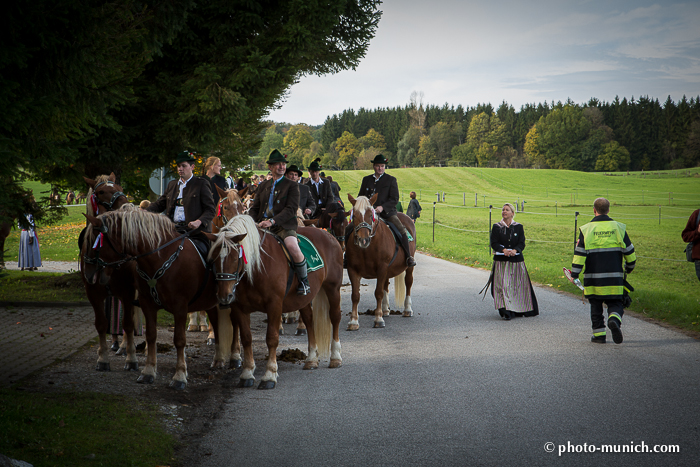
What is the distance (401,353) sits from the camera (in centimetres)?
765

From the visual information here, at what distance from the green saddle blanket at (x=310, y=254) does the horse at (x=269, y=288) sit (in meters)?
0.08

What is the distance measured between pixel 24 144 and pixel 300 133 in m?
120

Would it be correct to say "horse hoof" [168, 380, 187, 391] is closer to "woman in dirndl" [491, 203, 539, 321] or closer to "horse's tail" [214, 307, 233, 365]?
"horse's tail" [214, 307, 233, 365]

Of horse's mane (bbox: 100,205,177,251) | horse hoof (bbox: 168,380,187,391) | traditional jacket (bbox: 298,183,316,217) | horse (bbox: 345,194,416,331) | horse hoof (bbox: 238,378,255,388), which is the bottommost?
horse hoof (bbox: 238,378,255,388)

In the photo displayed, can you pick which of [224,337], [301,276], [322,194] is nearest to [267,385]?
[224,337]

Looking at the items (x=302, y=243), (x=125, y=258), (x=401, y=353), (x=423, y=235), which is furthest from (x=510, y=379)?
(x=423, y=235)

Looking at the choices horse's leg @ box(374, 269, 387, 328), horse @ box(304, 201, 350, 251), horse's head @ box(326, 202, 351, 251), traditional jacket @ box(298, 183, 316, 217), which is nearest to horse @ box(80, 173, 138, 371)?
horse's leg @ box(374, 269, 387, 328)

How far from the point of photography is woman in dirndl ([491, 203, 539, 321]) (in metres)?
10.1

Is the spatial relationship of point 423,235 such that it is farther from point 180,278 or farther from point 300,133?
point 300,133

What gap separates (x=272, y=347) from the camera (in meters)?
6.38

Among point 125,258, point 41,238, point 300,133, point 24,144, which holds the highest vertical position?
point 300,133

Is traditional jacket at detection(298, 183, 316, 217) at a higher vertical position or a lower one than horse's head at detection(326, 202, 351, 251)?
higher

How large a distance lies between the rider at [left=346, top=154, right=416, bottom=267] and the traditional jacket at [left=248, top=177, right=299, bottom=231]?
352 centimetres

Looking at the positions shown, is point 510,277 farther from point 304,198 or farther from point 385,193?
point 304,198
